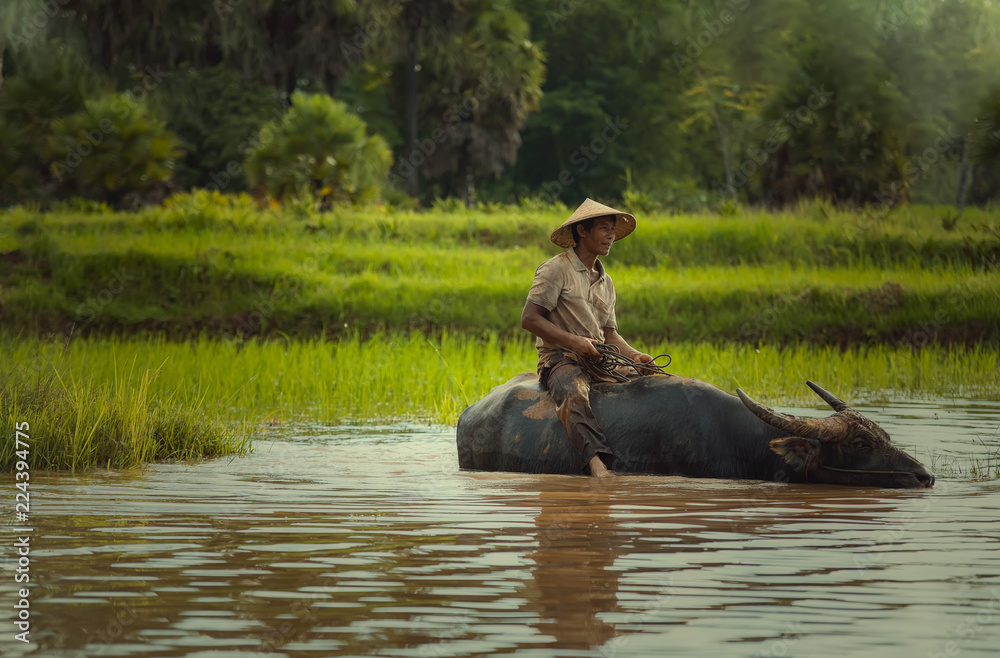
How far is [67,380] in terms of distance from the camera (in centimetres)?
804

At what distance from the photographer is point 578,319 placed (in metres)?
6.44

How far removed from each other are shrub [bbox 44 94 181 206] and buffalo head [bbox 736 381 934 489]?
15.8 metres

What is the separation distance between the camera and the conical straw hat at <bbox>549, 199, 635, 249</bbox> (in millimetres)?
6297

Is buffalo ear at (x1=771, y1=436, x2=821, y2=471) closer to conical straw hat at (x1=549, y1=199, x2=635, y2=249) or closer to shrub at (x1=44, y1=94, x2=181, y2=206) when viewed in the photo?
conical straw hat at (x1=549, y1=199, x2=635, y2=249)

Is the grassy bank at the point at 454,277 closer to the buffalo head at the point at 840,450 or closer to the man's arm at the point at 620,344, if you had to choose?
the man's arm at the point at 620,344

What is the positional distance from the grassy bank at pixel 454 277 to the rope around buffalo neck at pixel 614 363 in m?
7.11

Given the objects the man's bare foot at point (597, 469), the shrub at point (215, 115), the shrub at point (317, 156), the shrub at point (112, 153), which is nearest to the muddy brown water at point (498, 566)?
the man's bare foot at point (597, 469)

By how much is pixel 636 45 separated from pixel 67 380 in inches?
1334

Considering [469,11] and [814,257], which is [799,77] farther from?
[469,11]

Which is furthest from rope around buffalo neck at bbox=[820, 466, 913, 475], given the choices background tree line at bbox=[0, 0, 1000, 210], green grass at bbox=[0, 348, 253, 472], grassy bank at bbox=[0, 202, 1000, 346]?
background tree line at bbox=[0, 0, 1000, 210]

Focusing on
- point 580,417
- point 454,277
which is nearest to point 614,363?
point 580,417

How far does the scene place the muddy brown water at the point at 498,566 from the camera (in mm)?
3273

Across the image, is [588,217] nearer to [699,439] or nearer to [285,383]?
[699,439]

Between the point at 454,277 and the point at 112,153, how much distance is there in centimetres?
744
